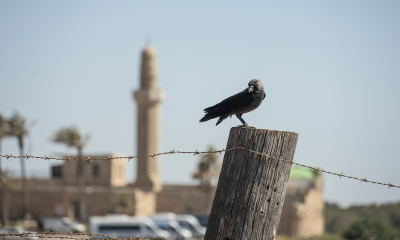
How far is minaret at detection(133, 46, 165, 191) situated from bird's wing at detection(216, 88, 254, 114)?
123ft

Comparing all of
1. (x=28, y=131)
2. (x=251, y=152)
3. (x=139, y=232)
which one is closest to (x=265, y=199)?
(x=251, y=152)

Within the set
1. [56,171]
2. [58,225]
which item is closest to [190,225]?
[58,225]

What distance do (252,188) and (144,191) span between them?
3769 centimetres

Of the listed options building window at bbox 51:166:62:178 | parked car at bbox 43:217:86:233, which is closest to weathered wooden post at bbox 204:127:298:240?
parked car at bbox 43:217:86:233

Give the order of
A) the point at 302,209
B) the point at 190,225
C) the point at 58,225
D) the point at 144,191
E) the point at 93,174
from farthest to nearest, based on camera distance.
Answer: the point at 93,174 < the point at 144,191 < the point at 302,209 < the point at 58,225 < the point at 190,225

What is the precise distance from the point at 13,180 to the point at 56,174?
→ 11.6ft

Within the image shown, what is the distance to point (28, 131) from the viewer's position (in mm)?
35906

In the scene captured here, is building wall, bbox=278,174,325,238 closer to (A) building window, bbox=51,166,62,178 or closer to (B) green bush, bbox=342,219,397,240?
(B) green bush, bbox=342,219,397,240

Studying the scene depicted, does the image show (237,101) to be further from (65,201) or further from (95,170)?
(95,170)

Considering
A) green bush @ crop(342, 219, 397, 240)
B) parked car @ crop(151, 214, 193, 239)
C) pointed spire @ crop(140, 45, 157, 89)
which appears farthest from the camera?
pointed spire @ crop(140, 45, 157, 89)

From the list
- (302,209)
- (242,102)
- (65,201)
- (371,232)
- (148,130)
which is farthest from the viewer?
(148,130)

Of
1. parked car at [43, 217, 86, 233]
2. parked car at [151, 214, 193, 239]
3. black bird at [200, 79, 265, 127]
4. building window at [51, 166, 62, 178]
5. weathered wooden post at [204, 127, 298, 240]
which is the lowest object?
parked car at [43, 217, 86, 233]

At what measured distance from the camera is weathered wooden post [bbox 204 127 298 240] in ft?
12.3

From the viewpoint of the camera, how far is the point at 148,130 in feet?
139
